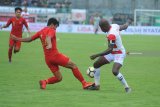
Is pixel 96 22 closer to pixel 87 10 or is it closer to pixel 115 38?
pixel 87 10

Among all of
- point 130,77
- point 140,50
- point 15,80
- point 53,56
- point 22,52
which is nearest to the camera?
point 53,56

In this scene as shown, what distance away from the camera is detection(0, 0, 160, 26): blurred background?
192 feet

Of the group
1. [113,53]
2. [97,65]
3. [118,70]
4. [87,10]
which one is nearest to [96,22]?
[87,10]

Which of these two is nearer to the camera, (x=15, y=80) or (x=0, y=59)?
(x=15, y=80)

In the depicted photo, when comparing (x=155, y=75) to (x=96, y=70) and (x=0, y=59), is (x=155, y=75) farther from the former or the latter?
(x=0, y=59)

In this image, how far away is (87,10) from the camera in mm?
61875

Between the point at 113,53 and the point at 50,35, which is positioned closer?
the point at 50,35

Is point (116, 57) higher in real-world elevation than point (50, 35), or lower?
lower

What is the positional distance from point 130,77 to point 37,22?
39732 mm

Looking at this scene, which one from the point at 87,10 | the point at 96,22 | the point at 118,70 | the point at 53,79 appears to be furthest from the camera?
the point at 87,10

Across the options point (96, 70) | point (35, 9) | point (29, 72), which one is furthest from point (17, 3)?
point (96, 70)

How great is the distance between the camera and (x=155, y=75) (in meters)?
18.7

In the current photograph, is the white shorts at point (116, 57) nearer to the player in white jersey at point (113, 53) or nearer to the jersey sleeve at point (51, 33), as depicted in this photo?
the player in white jersey at point (113, 53)

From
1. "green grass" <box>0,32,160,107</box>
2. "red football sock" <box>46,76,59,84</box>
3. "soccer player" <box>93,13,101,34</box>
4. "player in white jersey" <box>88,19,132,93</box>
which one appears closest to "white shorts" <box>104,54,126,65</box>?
"player in white jersey" <box>88,19,132,93</box>
